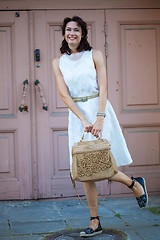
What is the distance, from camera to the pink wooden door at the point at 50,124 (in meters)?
4.91

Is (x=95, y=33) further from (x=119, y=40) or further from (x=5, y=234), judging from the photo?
(x=5, y=234)

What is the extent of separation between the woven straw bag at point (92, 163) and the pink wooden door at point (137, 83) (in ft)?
6.70

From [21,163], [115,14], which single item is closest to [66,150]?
[21,163]

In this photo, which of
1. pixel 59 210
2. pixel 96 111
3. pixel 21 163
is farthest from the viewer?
pixel 21 163

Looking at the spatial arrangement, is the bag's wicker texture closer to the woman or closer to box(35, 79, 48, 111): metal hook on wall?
the woman

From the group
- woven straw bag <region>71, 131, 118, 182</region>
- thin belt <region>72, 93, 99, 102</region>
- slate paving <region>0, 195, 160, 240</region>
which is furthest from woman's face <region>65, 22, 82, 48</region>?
slate paving <region>0, 195, 160, 240</region>

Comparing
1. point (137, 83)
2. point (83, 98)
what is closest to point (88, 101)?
point (83, 98)

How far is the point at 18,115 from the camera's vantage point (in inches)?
192

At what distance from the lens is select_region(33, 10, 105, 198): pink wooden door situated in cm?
491

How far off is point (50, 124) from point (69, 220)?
4.66 ft

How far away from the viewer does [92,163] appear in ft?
9.82

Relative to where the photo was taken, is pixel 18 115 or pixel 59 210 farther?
pixel 18 115

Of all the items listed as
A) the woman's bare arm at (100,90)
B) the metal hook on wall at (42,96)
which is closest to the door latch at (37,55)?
the metal hook on wall at (42,96)

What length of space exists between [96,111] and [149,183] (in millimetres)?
2148
